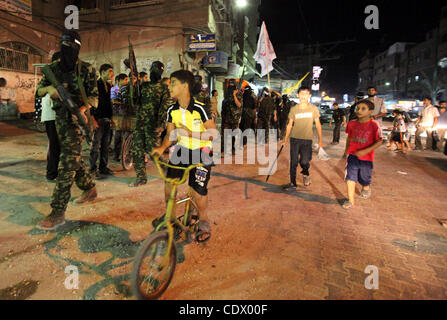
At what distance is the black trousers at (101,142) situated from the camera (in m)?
5.45

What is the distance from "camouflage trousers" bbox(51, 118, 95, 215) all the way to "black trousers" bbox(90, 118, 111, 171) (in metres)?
1.89

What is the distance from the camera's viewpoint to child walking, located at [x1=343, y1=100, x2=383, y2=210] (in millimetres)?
4414

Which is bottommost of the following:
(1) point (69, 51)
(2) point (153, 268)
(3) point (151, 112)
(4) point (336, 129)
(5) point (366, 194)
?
(2) point (153, 268)

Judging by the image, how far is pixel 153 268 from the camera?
2.33m

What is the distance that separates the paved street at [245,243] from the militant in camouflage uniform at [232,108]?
307 centimetres

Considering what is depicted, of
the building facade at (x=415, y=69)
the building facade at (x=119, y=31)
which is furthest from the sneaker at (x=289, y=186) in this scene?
the building facade at (x=415, y=69)

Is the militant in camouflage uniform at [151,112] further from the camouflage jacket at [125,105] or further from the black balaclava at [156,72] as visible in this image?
the camouflage jacket at [125,105]

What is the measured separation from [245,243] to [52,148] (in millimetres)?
3732

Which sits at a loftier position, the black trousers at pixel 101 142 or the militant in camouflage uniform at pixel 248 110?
the militant in camouflage uniform at pixel 248 110

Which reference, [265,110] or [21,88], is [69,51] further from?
[21,88]
